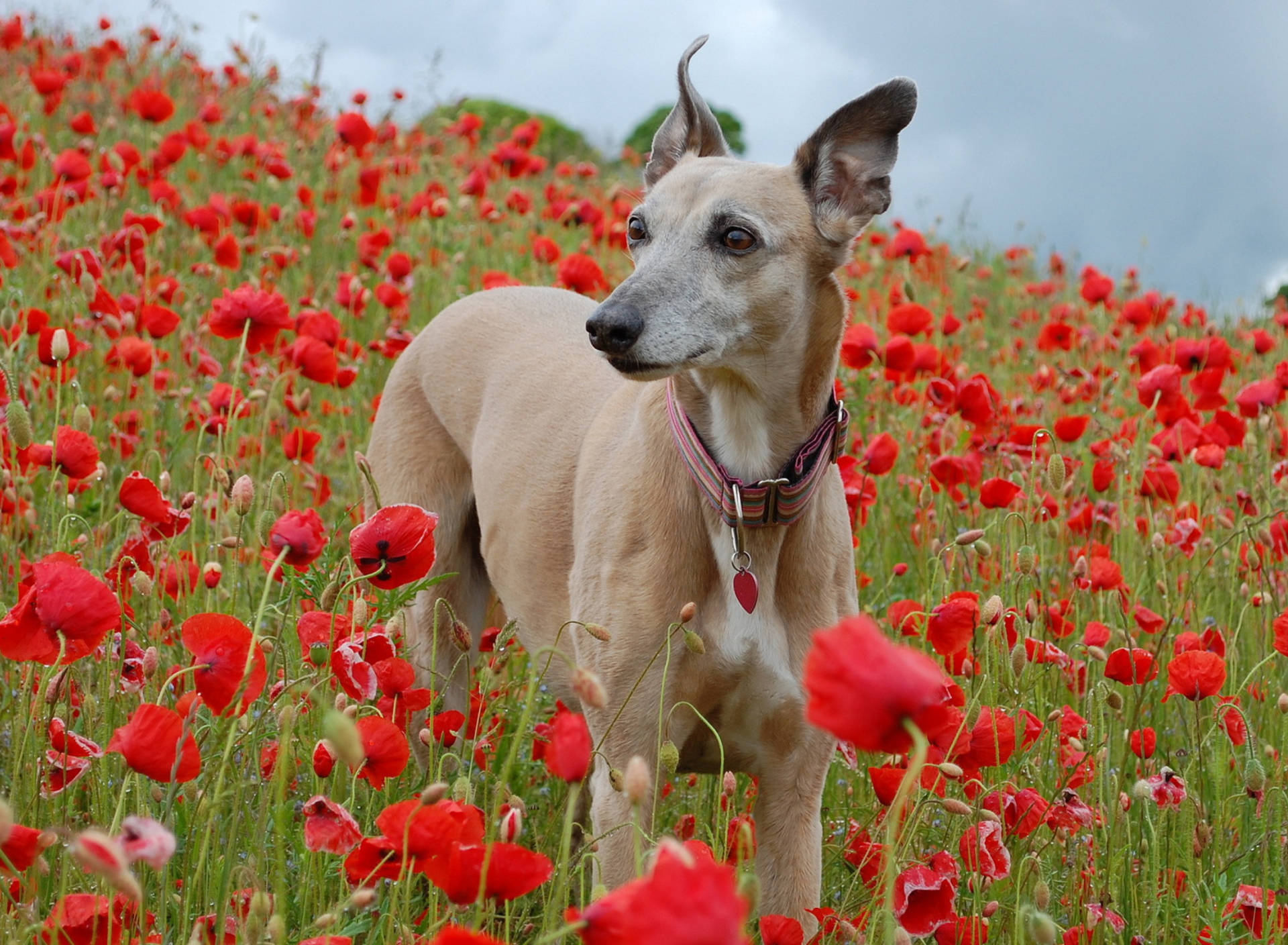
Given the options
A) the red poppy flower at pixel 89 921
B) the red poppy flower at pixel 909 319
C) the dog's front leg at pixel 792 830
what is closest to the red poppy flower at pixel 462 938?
the red poppy flower at pixel 89 921

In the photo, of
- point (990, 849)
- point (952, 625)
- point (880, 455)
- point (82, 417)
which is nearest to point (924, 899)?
point (990, 849)

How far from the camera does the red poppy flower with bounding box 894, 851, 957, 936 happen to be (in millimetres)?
2154

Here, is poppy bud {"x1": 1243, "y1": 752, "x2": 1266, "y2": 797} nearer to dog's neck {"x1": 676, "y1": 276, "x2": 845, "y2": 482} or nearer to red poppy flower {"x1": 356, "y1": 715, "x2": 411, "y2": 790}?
dog's neck {"x1": 676, "y1": 276, "x2": 845, "y2": 482}

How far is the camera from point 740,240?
280cm

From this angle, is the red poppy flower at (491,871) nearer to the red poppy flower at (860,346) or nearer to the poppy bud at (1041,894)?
the poppy bud at (1041,894)

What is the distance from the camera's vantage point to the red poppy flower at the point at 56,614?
→ 5.74ft

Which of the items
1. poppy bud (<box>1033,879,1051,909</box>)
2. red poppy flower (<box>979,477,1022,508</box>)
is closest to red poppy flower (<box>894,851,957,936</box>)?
poppy bud (<box>1033,879,1051,909</box>)

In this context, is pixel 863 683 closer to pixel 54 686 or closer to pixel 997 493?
pixel 54 686

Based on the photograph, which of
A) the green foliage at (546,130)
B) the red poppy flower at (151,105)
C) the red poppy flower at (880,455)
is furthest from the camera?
the green foliage at (546,130)

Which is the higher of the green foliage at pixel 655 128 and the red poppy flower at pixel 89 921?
the green foliage at pixel 655 128

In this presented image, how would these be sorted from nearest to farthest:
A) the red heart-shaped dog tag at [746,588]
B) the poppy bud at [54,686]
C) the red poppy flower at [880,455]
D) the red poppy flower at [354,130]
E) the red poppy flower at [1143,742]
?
the poppy bud at [54,686] < the red heart-shaped dog tag at [746,588] < the red poppy flower at [1143,742] < the red poppy flower at [880,455] < the red poppy flower at [354,130]

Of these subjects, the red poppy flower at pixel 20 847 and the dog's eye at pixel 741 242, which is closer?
the red poppy flower at pixel 20 847

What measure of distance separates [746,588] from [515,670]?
1.57 meters

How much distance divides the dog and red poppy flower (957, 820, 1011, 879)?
0.51 metres
